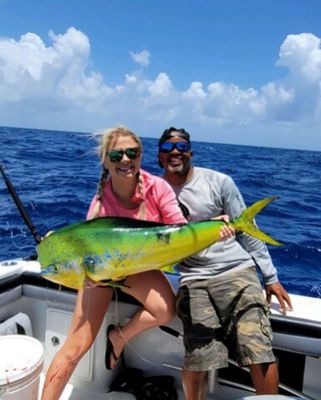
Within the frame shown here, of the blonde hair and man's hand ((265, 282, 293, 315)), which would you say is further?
man's hand ((265, 282, 293, 315))

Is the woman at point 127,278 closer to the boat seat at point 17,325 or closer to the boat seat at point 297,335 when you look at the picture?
the boat seat at point 17,325

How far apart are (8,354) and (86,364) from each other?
699 millimetres

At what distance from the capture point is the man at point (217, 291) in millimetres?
2138

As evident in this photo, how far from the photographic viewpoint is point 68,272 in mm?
1863

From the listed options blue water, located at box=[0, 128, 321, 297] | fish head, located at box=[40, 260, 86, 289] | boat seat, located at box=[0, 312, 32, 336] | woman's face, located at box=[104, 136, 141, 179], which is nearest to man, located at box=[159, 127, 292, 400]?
woman's face, located at box=[104, 136, 141, 179]

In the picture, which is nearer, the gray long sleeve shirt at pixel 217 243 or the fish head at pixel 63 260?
the fish head at pixel 63 260

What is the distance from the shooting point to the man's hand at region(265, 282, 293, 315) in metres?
2.44

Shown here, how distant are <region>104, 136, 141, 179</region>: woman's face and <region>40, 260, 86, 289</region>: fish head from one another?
2.04 ft

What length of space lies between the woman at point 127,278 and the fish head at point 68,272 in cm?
43

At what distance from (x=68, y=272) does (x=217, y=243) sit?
100 centimetres

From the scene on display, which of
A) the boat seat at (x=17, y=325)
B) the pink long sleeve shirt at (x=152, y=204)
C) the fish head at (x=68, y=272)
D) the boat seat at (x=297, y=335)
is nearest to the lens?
the fish head at (x=68, y=272)

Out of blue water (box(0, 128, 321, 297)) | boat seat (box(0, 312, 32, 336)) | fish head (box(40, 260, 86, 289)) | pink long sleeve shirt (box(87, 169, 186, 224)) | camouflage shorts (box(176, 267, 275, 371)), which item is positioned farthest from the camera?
blue water (box(0, 128, 321, 297))

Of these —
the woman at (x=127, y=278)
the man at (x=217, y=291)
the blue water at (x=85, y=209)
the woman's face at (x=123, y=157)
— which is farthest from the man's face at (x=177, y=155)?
the blue water at (x=85, y=209)

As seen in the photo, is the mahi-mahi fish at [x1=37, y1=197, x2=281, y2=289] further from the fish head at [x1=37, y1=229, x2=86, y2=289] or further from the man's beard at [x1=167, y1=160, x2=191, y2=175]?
the man's beard at [x1=167, y1=160, x2=191, y2=175]
